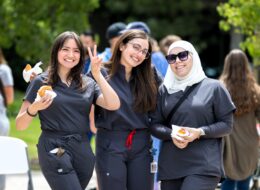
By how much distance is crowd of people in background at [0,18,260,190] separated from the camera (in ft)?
15.8

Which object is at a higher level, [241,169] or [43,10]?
[43,10]

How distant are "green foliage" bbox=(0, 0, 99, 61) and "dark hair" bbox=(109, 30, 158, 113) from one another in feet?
24.9

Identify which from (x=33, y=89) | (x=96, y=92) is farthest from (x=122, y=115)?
(x=33, y=89)

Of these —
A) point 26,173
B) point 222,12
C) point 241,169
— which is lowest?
point 241,169

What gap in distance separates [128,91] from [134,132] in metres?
0.36

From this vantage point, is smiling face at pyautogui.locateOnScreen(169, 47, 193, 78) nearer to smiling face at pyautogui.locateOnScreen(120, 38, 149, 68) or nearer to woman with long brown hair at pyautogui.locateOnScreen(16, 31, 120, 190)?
smiling face at pyautogui.locateOnScreen(120, 38, 149, 68)

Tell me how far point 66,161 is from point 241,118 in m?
2.47

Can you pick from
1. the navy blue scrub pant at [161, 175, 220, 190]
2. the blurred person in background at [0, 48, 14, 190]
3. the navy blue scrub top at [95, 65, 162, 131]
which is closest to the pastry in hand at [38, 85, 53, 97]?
the navy blue scrub top at [95, 65, 162, 131]

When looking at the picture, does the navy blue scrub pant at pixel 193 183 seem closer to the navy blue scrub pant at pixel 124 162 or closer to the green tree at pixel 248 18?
the navy blue scrub pant at pixel 124 162

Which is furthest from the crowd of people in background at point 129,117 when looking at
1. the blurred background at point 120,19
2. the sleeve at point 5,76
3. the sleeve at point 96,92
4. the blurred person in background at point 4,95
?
the sleeve at point 5,76

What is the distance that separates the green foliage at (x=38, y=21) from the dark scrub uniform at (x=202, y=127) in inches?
319

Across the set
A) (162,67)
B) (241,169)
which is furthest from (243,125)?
(162,67)

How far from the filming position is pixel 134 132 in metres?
5.09

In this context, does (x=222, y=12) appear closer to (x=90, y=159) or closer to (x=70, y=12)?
(x=90, y=159)
